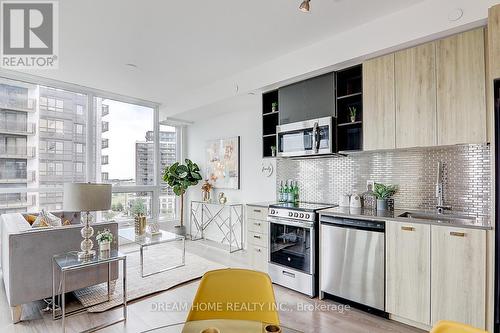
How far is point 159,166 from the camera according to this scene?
5691mm

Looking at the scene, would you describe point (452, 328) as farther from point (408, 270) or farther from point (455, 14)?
point (455, 14)

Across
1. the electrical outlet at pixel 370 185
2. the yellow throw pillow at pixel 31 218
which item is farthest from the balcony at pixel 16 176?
the electrical outlet at pixel 370 185

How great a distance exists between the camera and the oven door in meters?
2.94

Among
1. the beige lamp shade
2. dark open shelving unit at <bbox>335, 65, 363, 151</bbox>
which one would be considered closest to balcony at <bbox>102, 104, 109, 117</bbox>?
the beige lamp shade

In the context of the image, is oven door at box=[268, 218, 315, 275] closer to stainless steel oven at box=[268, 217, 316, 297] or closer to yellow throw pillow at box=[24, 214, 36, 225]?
Result: stainless steel oven at box=[268, 217, 316, 297]

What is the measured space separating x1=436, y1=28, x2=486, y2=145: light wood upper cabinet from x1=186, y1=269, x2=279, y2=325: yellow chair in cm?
202

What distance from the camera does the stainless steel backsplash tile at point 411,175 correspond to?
2416 millimetres

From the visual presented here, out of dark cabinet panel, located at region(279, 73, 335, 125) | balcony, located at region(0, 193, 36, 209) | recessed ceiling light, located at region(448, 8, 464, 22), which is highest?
recessed ceiling light, located at region(448, 8, 464, 22)

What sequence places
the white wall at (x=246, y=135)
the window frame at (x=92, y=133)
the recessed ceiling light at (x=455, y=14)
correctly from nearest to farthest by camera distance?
the recessed ceiling light at (x=455, y=14), the window frame at (x=92, y=133), the white wall at (x=246, y=135)

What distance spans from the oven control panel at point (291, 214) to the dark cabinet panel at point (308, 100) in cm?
114

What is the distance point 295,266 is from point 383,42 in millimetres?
2506

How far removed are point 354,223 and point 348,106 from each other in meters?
1.40

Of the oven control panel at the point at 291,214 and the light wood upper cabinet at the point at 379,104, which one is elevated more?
the light wood upper cabinet at the point at 379,104

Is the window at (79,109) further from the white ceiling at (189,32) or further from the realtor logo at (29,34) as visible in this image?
the realtor logo at (29,34)
